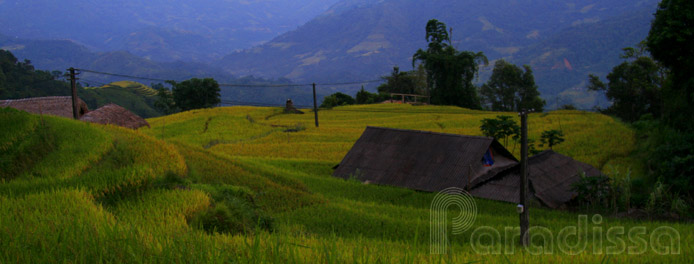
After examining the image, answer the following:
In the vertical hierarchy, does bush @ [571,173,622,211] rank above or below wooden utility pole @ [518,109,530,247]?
below

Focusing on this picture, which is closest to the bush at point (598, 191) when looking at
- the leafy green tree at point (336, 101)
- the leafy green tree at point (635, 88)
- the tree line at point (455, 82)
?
the leafy green tree at point (635, 88)

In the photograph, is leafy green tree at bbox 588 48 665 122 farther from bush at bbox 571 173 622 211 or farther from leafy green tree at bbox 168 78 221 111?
leafy green tree at bbox 168 78 221 111

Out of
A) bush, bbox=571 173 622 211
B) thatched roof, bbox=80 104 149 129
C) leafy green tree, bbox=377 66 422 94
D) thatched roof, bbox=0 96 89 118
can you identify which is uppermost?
leafy green tree, bbox=377 66 422 94

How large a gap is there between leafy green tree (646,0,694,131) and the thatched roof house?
5195 millimetres

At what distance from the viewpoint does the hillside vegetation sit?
3.21 meters

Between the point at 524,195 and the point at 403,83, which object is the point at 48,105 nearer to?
the point at 524,195

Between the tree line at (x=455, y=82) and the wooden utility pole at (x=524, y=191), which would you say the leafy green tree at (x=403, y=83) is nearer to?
the tree line at (x=455, y=82)

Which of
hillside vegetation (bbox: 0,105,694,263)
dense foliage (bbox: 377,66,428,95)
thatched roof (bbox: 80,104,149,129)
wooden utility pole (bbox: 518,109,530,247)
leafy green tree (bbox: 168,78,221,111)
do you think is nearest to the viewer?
hillside vegetation (bbox: 0,105,694,263)

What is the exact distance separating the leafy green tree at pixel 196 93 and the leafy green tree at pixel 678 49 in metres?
41.8

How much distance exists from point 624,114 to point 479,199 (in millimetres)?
27733

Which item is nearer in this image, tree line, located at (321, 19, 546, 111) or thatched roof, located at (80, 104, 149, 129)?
thatched roof, located at (80, 104, 149, 129)

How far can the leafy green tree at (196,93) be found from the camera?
50.7 m

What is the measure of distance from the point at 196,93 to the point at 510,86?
116 ft

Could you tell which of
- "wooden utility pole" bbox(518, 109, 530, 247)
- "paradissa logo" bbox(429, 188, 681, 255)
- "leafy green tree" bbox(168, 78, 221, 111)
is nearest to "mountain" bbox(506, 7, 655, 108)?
"leafy green tree" bbox(168, 78, 221, 111)
